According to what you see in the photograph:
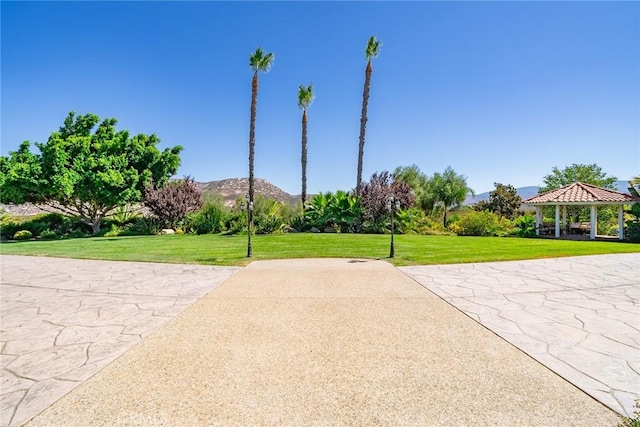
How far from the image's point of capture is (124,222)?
19.7 metres

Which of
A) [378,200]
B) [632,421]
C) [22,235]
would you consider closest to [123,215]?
[22,235]

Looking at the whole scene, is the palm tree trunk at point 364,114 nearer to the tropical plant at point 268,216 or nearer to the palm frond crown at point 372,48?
the palm frond crown at point 372,48

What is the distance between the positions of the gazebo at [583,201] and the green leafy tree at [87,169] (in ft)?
72.8

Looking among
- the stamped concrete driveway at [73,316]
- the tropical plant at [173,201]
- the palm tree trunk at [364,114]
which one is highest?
the palm tree trunk at [364,114]

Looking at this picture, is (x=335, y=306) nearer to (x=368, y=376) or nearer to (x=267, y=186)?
(x=368, y=376)

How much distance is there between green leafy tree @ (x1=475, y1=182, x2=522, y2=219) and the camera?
29.0 metres

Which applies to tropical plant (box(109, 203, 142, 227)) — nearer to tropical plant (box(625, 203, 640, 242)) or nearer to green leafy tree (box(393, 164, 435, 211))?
green leafy tree (box(393, 164, 435, 211))

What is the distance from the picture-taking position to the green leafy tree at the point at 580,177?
2470 centimetres

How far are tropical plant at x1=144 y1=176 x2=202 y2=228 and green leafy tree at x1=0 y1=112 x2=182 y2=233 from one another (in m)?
1.44

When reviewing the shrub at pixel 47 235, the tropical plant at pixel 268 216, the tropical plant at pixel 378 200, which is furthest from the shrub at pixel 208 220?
the tropical plant at pixel 378 200

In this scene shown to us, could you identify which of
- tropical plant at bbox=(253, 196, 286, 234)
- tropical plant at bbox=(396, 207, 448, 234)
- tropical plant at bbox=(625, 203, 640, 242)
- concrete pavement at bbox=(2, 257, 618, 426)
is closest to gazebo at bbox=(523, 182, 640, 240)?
tropical plant at bbox=(625, 203, 640, 242)

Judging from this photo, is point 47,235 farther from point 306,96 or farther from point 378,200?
point 378,200

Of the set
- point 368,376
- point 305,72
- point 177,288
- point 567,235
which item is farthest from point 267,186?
point 368,376

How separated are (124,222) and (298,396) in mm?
21256
